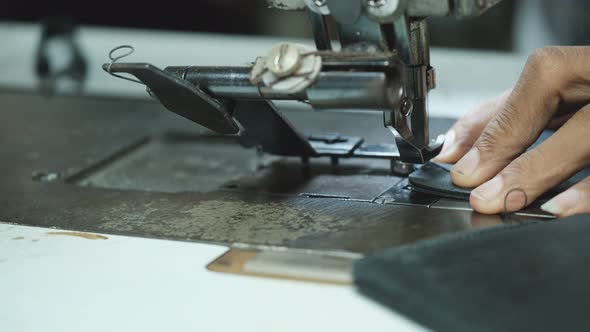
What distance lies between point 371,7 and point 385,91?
0.46 feet

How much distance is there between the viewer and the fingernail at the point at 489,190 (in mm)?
1104

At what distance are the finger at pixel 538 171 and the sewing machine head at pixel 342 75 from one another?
173 mm

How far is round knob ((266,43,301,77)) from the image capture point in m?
1.06

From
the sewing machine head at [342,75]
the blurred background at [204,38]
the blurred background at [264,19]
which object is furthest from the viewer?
the blurred background at [264,19]

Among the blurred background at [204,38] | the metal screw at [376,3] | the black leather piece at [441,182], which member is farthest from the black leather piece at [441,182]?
the blurred background at [204,38]

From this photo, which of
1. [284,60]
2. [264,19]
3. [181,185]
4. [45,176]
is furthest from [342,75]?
[264,19]

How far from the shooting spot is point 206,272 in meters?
1.01

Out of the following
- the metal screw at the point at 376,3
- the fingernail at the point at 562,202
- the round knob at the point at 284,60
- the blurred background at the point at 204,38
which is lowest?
the blurred background at the point at 204,38

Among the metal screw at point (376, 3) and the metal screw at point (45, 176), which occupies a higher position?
the metal screw at point (376, 3)

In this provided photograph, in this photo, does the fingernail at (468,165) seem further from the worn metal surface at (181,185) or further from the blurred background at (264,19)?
the blurred background at (264,19)

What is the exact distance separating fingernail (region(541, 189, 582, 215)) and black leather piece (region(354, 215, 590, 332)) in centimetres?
8

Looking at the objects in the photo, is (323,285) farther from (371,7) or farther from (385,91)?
(371,7)

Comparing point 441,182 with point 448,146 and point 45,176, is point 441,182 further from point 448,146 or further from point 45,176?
point 45,176

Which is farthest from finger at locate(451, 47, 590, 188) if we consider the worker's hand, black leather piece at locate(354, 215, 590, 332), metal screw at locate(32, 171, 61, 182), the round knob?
metal screw at locate(32, 171, 61, 182)
